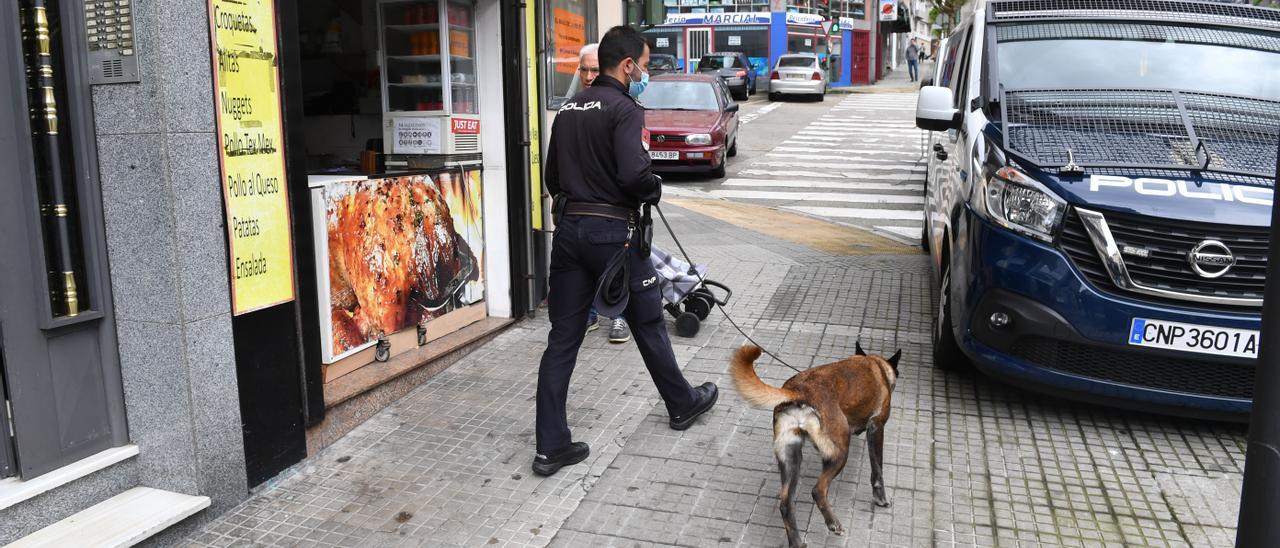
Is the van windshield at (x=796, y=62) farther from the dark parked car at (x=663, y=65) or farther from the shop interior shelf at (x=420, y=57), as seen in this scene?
the shop interior shelf at (x=420, y=57)

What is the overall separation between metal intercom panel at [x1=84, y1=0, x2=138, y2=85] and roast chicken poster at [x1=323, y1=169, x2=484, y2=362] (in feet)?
4.55

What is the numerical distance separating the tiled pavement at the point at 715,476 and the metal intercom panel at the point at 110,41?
173 cm

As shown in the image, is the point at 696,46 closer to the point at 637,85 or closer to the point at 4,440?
the point at 637,85

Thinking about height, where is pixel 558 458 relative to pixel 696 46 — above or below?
below

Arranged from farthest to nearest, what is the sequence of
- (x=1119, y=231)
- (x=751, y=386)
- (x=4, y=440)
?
(x=1119, y=231) → (x=751, y=386) → (x=4, y=440)

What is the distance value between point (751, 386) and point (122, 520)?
2326mm

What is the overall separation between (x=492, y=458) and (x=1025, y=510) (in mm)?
2271

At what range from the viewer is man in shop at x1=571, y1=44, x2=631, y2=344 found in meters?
5.63

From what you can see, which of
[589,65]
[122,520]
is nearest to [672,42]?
[589,65]

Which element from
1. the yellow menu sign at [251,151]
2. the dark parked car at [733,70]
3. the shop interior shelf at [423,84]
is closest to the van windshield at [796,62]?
the dark parked car at [733,70]

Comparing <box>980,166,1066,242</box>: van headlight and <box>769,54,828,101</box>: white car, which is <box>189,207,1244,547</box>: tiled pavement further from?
<box>769,54,828,101</box>: white car

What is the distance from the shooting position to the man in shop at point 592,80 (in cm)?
563

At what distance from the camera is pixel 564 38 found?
6.87m

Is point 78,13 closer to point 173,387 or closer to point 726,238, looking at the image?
point 173,387
